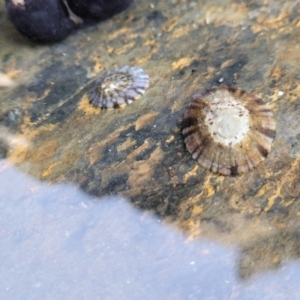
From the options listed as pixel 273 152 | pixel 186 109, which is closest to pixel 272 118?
pixel 273 152

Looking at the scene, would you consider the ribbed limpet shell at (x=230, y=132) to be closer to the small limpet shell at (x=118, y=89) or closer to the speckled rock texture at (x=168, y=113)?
the speckled rock texture at (x=168, y=113)

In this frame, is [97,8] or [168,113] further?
[97,8]

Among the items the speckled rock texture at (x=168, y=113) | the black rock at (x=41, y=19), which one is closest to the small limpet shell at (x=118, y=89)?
the speckled rock texture at (x=168, y=113)

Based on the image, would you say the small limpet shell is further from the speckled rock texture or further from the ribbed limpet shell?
the ribbed limpet shell

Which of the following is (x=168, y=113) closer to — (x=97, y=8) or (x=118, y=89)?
(x=118, y=89)

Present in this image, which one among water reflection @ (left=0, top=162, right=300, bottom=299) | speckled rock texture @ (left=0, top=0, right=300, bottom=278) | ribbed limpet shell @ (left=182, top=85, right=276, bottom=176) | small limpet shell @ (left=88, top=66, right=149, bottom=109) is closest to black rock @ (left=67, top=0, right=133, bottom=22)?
speckled rock texture @ (left=0, top=0, right=300, bottom=278)

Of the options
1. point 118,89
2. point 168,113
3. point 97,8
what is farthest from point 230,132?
point 97,8
